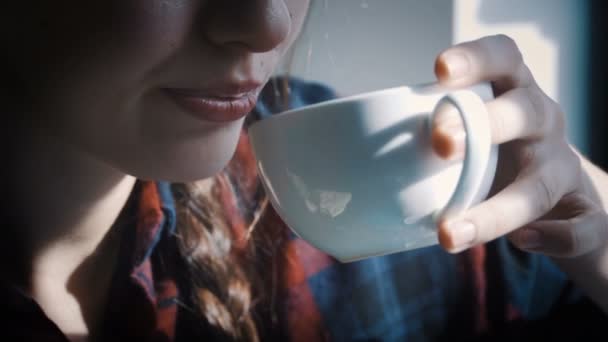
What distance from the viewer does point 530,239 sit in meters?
0.47

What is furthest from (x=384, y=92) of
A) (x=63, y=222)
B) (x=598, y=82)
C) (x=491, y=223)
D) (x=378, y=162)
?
(x=598, y=82)

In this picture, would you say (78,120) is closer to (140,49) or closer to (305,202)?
(140,49)

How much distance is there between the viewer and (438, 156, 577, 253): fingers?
35cm

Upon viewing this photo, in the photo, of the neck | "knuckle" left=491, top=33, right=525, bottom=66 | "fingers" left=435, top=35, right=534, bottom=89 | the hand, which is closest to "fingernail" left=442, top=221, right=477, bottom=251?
the hand

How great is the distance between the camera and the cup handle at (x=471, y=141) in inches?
12.0

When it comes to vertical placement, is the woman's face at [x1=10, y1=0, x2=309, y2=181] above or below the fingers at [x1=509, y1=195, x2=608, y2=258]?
above

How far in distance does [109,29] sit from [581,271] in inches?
24.5

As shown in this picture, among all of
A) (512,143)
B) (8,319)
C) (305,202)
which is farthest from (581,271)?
(8,319)

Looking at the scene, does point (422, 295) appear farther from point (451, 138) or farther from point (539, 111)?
point (451, 138)

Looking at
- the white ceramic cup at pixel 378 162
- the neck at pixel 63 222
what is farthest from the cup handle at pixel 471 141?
the neck at pixel 63 222

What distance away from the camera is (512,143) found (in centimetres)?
49

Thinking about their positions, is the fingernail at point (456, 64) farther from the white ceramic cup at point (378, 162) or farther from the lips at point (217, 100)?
the lips at point (217, 100)

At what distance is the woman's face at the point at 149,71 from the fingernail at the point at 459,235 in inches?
8.6

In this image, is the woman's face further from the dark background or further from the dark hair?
the dark background
